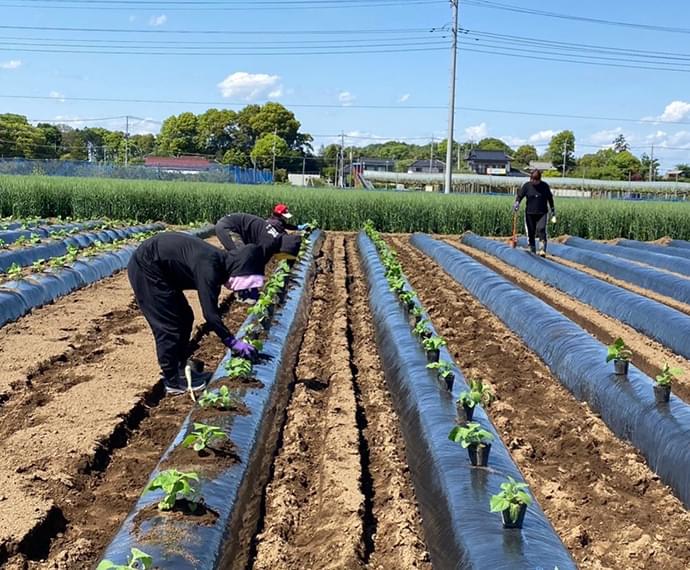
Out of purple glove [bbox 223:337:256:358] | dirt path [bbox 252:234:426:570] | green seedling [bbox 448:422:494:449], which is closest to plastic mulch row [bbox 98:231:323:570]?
dirt path [bbox 252:234:426:570]

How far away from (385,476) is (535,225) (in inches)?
459

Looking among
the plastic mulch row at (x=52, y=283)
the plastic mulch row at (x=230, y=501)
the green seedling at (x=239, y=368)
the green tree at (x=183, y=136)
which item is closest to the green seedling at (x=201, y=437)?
the plastic mulch row at (x=230, y=501)

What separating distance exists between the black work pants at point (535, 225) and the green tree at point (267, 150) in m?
60.7

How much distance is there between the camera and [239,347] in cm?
527

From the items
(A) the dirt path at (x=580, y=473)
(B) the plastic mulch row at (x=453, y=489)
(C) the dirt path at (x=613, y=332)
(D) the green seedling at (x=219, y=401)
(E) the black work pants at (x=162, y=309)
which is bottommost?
(A) the dirt path at (x=580, y=473)

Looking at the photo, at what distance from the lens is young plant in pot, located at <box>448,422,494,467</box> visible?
391 centimetres

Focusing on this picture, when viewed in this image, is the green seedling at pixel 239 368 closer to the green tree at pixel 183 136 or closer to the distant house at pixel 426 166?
the distant house at pixel 426 166

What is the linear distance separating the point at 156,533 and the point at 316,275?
33.0ft

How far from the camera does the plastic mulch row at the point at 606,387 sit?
181 inches

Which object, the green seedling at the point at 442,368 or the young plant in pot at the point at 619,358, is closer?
the green seedling at the point at 442,368

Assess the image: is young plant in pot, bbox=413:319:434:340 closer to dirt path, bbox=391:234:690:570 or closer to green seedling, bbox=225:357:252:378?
dirt path, bbox=391:234:690:570

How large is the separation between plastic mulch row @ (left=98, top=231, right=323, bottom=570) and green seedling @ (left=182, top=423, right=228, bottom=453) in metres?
0.17

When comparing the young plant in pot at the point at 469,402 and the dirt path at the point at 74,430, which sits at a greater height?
the young plant in pot at the point at 469,402

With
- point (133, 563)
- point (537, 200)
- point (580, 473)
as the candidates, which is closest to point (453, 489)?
point (580, 473)
